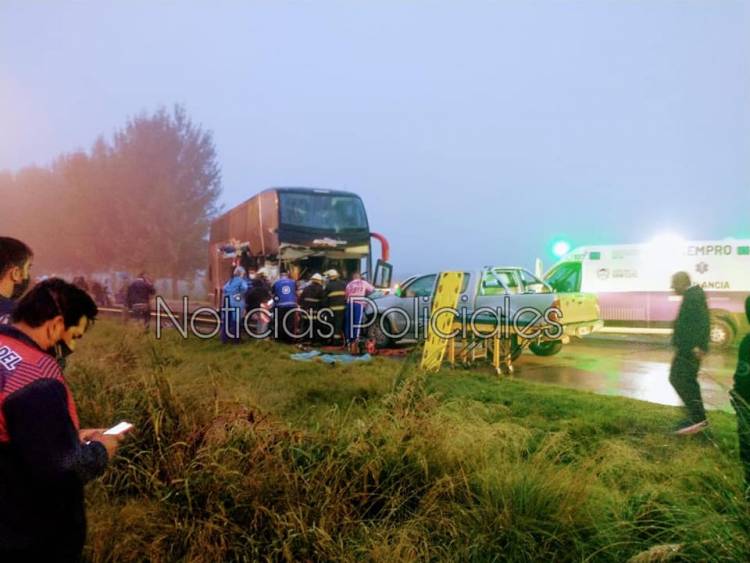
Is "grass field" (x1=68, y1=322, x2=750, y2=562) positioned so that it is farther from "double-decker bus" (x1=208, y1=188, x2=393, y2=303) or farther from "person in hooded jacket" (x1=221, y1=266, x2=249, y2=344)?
"double-decker bus" (x1=208, y1=188, x2=393, y2=303)

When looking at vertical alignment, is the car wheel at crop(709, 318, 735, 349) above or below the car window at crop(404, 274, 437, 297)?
below

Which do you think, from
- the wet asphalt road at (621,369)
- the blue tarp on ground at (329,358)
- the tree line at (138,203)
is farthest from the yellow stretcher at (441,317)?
the tree line at (138,203)

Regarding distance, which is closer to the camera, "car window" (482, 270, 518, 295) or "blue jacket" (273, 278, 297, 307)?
"car window" (482, 270, 518, 295)

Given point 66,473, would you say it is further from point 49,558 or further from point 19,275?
point 19,275

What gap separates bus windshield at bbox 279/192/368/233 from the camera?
1400cm

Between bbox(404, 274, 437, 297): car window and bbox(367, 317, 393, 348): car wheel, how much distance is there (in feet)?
2.84

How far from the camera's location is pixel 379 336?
11.3 m

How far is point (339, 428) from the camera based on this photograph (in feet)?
13.3

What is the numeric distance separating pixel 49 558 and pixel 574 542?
2.41m

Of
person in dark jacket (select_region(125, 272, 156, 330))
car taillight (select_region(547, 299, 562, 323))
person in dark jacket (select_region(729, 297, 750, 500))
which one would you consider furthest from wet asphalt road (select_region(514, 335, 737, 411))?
person in dark jacket (select_region(125, 272, 156, 330))

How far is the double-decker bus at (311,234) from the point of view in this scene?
1379 cm

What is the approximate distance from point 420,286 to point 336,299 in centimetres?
189

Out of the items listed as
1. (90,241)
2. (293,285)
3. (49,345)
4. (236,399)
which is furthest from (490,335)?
(90,241)

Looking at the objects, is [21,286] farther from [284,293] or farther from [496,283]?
[496,283]
